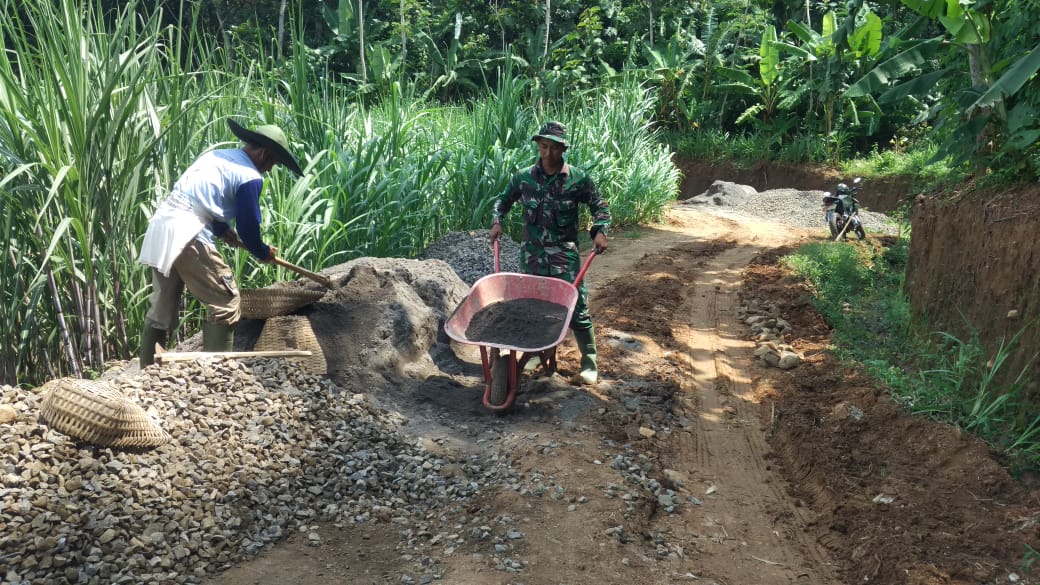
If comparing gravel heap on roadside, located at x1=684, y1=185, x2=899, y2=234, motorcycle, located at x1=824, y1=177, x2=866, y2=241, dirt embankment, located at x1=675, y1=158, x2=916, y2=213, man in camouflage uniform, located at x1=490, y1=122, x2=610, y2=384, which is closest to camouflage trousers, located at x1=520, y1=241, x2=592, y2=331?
man in camouflage uniform, located at x1=490, y1=122, x2=610, y2=384

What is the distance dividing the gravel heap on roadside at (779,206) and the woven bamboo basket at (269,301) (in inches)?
394

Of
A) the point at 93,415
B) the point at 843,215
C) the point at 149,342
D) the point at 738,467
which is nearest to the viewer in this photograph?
the point at 93,415

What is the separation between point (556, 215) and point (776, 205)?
10.9 m

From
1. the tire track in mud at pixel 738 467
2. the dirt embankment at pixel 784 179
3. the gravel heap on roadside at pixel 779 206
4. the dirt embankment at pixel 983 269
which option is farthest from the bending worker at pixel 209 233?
the dirt embankment at pixel 784 179

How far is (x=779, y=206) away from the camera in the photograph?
14727mm

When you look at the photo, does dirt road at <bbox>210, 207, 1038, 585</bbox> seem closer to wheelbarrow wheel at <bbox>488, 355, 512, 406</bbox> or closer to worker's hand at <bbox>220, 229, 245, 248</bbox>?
wheelbarrow wheel at <bbox>488, 355, 512, 406</bbox>

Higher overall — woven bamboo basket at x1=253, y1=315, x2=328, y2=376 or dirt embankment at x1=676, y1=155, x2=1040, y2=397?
dirt embankment at x1=676, y1=155, x2=1040, y2=397

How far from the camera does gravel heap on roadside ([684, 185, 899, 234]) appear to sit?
43.8 ft

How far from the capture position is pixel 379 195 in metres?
6.85

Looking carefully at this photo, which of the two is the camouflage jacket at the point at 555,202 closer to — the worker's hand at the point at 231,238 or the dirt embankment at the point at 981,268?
the worker's hand at the point at 231,238

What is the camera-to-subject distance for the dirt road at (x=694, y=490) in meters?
3.25

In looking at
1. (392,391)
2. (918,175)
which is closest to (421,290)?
(392,391)

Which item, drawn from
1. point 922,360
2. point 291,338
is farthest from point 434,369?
point 922,360

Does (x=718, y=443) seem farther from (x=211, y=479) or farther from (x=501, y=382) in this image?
(x=211, y=479)
